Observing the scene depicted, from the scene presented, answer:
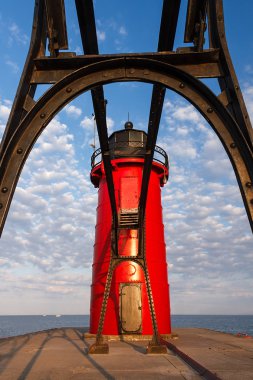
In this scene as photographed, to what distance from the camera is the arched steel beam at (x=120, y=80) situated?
3.56 m

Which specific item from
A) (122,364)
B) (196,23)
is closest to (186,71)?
(196,23)

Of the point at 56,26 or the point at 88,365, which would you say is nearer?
the point at 56,26

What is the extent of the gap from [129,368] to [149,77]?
20.1 ft

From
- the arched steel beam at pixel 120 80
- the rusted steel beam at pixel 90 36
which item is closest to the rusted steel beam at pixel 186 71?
the arched steel beam at pixel 120 80

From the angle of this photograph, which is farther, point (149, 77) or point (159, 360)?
point (159, 360)

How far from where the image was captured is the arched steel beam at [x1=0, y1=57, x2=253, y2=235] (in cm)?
356

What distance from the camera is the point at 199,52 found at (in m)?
3.97

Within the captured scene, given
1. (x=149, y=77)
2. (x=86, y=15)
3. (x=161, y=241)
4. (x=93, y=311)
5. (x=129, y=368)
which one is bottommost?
(x=129, y=368)

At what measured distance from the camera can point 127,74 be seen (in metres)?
4.17

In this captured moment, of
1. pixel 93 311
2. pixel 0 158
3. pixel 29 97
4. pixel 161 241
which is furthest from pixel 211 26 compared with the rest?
pixel 93 311

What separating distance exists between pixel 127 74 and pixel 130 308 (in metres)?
10.8

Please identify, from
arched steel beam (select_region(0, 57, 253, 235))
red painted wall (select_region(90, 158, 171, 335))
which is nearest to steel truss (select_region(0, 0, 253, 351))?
arched steel beam (select_region(0, 57, 253, 235))

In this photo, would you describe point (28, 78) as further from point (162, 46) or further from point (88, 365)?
point (88, 365)

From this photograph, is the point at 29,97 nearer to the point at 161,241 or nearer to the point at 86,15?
the point at 86,15
